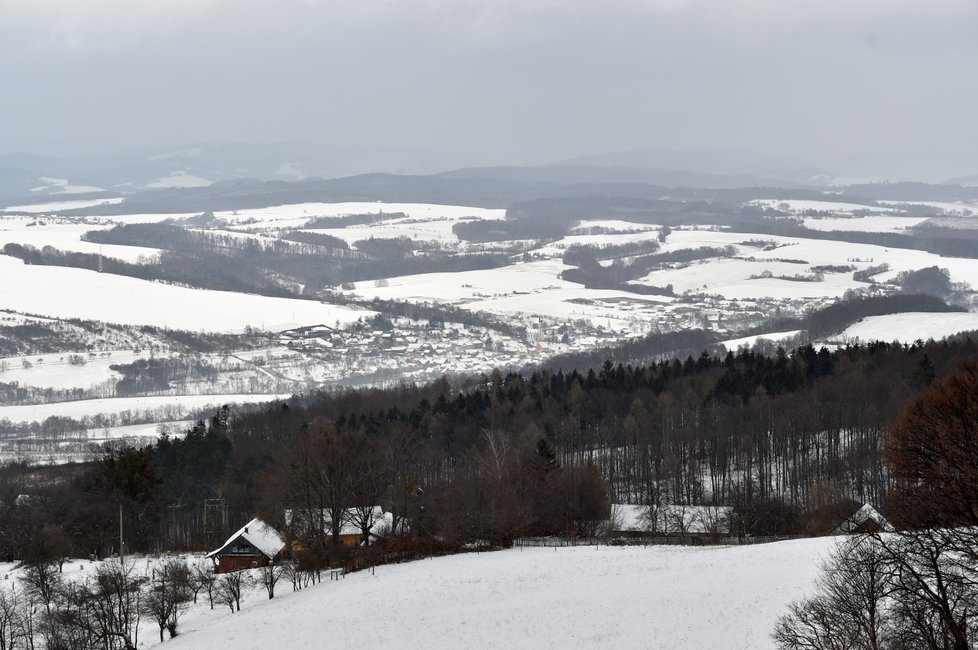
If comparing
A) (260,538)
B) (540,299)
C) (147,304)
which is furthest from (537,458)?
(540,299)

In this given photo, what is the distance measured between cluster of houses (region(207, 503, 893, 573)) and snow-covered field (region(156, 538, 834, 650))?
694 centimetres

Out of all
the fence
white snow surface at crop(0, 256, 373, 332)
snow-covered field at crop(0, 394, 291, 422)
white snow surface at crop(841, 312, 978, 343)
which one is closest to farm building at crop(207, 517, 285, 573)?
the fence

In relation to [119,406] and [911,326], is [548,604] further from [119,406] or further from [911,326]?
[911,326]

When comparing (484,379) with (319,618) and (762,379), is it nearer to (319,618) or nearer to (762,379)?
(762,379)

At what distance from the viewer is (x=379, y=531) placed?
58.1 meters

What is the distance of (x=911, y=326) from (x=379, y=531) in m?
76.1

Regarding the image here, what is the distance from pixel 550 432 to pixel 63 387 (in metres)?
69.1

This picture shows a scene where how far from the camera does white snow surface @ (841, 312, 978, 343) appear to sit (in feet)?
372

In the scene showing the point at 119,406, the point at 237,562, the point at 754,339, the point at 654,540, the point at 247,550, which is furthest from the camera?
the point at 754,339

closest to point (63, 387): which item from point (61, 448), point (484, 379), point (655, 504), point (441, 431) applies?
point (61, 448)

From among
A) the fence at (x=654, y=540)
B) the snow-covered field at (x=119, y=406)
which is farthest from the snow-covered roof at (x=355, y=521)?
the snow-covered field at (x=119, y=406)

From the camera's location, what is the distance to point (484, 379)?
3765 inches

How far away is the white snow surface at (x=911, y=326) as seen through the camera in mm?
113375

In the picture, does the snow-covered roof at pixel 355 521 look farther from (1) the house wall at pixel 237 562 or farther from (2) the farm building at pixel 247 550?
(1) the house wall at pixel 237 562
